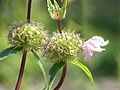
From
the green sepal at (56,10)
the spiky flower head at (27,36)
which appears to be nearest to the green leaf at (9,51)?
the spiky flower head at (27,36)

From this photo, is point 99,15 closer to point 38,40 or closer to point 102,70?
point 102,70

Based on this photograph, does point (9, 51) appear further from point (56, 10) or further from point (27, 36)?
point (56, 10)

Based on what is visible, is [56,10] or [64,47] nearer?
[56,10]

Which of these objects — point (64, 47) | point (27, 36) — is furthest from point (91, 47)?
point (27, 36)

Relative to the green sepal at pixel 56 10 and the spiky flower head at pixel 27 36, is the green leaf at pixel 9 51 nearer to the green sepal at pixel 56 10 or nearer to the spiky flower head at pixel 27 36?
the spiky flower head at pixel 27 36

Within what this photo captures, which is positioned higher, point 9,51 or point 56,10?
point 56,10

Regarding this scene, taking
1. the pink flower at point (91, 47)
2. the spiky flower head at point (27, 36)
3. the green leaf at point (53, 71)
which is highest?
the spiky flower head at point (27, 36)

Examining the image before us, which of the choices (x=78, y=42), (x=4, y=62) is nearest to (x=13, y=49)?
(x=78, y=42)
